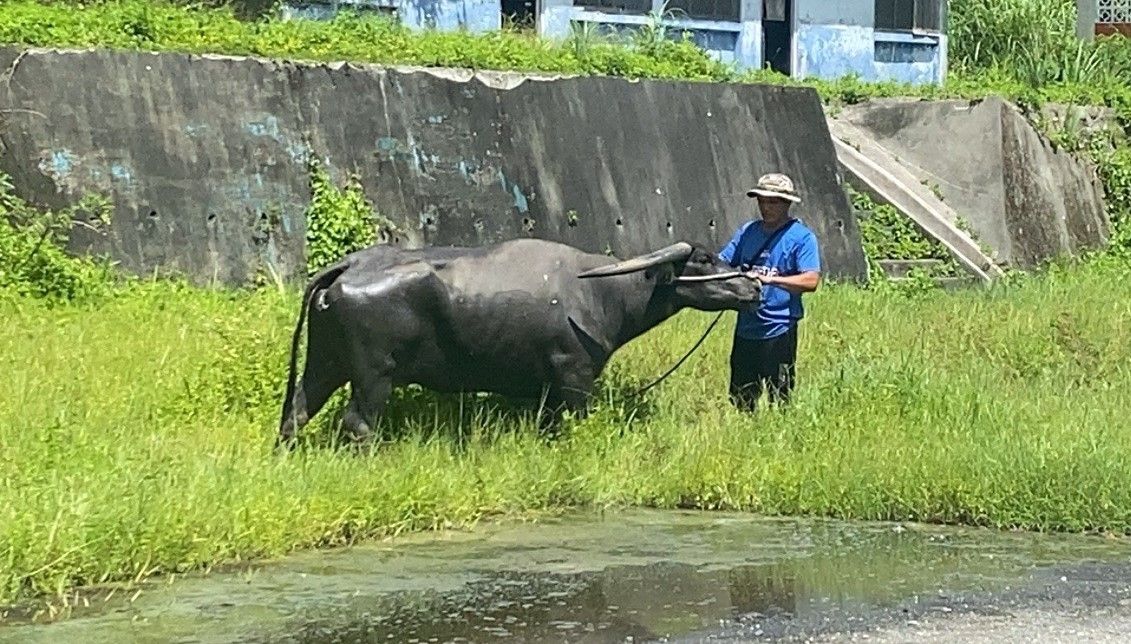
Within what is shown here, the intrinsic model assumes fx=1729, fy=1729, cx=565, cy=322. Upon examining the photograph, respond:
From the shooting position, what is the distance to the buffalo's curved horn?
31.5ft

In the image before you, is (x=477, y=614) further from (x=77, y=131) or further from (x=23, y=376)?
(x=77, y=131)

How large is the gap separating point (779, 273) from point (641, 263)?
0.86 m

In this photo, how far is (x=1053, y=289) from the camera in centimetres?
1537

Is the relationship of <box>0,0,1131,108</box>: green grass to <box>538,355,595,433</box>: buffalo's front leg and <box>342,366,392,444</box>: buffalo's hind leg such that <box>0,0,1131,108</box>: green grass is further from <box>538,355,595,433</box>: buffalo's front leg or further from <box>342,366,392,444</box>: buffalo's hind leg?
<box>538,355,595,433</box>: buffalo's front leg

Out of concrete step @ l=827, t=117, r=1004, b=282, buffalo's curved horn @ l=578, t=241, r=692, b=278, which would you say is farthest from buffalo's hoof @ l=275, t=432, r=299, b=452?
concrete step @ l=827, t=117, r=1004, b=282

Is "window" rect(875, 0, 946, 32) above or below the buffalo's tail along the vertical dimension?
above

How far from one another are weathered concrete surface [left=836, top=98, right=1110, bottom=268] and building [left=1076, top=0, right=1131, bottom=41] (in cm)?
804

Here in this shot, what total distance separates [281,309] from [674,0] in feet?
41.0

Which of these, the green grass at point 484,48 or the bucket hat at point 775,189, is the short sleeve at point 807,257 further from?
the green grass at point 484,48

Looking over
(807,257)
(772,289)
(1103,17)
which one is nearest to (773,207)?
(807,257)

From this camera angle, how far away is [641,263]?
31.7ft

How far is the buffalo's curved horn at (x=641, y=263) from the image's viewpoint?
9594mm

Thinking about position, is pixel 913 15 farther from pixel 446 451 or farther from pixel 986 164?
pixel 446 451

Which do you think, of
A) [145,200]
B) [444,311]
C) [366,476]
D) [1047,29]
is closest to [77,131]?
[145,200]
